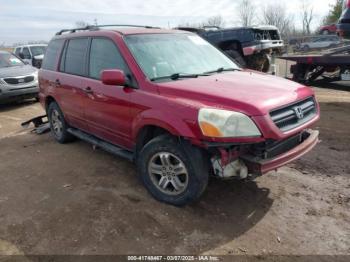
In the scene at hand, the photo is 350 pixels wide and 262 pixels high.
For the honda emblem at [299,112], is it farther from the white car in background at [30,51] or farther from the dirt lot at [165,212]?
the white car in background at [30,51]

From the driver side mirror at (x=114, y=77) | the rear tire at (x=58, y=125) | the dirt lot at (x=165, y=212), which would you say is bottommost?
the dirt lot at (x=165, y=212)

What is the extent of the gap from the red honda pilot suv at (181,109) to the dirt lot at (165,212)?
0.37m

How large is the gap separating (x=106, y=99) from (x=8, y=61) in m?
7.87

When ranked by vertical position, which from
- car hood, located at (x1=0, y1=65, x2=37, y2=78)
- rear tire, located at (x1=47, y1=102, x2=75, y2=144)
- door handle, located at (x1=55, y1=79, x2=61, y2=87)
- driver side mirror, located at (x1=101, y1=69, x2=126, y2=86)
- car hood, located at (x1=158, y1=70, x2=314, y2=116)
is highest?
driver side mirror, located at (x1=101, y1=69, x2=126, y2=86)

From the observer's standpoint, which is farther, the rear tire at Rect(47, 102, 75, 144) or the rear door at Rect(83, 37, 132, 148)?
the rear tire at Rect(47, 102, 75, 144)

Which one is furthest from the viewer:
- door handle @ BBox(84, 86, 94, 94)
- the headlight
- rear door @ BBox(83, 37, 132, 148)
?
door handle @ BBox(84, 86, 94, 94)

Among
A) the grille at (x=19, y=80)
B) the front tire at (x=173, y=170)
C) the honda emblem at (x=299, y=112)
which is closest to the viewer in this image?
the front tire at (x=173, y=170)

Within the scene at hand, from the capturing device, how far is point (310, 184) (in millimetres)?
4148

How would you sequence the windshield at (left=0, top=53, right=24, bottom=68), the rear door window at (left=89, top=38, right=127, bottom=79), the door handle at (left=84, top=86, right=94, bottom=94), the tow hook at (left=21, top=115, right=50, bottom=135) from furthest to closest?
the windshield at (left=0, top=53, right=24, bottom=68)
the tow hook at (left=21, top=115, right=50, bottom=135)
the door handle at (left=84, top=86, right=94, bottom=94)
the rear door window at (left=89, top=38, right=127, bottom=79)

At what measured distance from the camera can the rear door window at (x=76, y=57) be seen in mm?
4973

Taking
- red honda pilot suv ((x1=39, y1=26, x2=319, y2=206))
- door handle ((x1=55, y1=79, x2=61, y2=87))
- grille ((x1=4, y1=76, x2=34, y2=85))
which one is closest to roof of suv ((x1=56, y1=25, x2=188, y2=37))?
red honda pilot suv ((x1=39, y1=26, x2=319, y2=206))

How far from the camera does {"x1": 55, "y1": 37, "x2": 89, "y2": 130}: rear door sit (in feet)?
16.3

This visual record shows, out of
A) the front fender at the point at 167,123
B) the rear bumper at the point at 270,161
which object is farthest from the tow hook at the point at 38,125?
the rear bumper at the point at 270,161

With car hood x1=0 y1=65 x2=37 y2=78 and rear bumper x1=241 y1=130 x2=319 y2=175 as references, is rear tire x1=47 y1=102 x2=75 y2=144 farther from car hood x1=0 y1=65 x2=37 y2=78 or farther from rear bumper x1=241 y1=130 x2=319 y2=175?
car hood x1=0 y1=65 x2=37 y2=78
